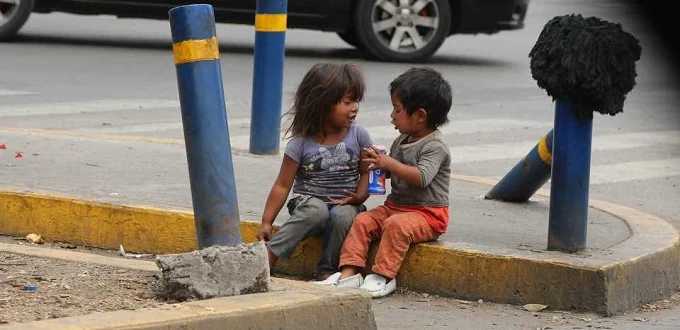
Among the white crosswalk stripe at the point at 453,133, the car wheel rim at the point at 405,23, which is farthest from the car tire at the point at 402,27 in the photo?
the white crosswalk stripe at the point at 453,133

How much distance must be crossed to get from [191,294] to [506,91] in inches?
322

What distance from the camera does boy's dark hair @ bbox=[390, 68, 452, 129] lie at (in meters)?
4.94

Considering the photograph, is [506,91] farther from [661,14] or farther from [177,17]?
[661,14]

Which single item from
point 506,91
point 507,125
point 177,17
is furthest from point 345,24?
point 177,17

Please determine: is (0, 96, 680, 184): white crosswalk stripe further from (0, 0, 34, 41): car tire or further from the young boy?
(0, 0, 34, 41): car tire

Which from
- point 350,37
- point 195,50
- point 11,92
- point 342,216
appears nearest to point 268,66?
point 342,216

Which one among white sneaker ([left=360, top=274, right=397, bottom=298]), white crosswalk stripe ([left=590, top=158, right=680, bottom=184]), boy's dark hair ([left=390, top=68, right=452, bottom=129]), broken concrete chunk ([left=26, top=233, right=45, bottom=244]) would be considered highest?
boy's dark hair ([left=390, top=68, right=452, bottom=129])

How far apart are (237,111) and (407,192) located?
498cm

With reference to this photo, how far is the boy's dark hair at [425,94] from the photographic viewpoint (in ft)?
16.2

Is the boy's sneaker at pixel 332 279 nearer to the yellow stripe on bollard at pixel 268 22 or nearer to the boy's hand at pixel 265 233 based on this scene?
the boy's hand at pixel 265 233

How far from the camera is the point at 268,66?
7055 mm

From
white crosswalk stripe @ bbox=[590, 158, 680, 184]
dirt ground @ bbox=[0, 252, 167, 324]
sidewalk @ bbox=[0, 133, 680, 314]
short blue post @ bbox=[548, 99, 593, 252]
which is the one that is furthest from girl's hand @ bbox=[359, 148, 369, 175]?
white crosswalk stripe @ bbox=[590, 158, 680, 184]

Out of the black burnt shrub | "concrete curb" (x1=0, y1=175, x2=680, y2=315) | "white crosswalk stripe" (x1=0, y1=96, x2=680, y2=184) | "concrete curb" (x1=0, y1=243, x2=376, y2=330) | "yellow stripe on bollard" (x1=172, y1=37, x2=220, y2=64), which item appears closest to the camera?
"concrete curb" (x1=0, y1=243, x2=376, y2=330)

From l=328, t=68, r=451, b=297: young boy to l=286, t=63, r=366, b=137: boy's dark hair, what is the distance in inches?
7.4
